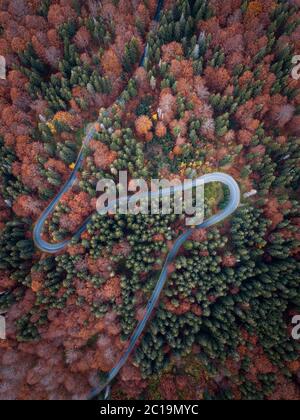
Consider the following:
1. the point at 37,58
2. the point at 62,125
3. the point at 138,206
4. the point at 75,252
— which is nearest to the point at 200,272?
the point at 138,206

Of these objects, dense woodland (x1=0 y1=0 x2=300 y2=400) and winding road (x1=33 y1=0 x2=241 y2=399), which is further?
winding road (x1=33 y1=0 x2=241 y2=399)

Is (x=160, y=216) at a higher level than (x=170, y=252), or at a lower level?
higher

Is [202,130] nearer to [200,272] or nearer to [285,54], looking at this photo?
[285,54]

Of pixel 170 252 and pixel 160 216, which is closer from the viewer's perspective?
pixel 160 216

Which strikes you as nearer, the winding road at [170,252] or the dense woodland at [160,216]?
the dense woodland at [160,216]
